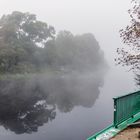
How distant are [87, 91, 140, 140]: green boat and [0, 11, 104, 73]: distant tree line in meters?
55.1

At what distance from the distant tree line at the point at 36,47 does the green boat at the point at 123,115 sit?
55.1 m

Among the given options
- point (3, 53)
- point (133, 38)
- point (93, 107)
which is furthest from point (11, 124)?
point (3, 53)

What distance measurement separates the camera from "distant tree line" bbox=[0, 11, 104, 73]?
69125 millimetres

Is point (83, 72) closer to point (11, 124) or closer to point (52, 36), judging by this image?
point (52, 36)

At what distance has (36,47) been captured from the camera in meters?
79.7

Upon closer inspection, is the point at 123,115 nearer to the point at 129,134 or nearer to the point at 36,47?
the point at 129,134

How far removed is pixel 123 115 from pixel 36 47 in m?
69.5

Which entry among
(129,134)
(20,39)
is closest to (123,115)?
(129,134)

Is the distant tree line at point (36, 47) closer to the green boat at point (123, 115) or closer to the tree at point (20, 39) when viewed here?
the tree at point (20, 39)

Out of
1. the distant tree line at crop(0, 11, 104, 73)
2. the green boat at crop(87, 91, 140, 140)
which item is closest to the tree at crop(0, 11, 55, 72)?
the distant tree line at crop(0, 11, 104, 73)

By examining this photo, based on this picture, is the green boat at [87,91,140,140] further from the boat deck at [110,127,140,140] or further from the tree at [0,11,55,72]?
the tree at [0,11,55,72]

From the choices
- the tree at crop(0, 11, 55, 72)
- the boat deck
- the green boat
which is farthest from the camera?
the tree at crop(0, 11, 55, 72)

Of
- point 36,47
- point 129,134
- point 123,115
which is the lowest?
point 129,134

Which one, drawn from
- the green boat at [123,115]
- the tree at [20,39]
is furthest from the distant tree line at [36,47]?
the green boat at [123,115]
